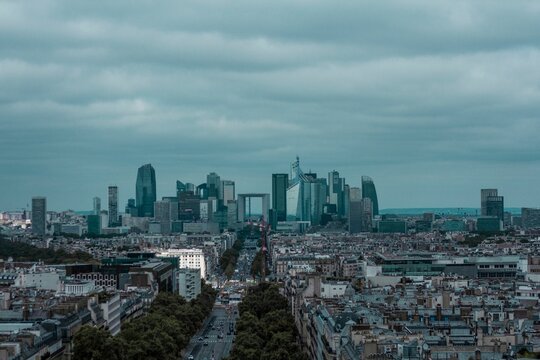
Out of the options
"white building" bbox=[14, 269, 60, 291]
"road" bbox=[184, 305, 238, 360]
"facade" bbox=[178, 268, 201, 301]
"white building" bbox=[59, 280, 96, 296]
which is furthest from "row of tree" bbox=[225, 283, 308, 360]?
"white building" bbox=[14, 269, 60, 291]

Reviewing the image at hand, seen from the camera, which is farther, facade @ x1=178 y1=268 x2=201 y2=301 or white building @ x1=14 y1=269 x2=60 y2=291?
facade @ x1=178 y1=268 x2=201 y2=301

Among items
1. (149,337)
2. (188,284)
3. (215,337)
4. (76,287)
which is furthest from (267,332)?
(188,284)

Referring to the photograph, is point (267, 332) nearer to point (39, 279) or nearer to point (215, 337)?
point (215, 337)

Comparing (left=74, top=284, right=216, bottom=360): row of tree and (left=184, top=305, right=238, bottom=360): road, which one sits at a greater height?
(left=74, top=284, right=216, bottom=360): row of tree

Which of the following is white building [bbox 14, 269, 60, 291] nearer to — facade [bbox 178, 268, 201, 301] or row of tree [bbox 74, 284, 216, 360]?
row of tree [bbox 74, 284, 216, 360]

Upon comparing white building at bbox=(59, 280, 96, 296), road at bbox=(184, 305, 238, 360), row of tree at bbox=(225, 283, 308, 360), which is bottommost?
road at bbox=(184, 305, 238, 360)

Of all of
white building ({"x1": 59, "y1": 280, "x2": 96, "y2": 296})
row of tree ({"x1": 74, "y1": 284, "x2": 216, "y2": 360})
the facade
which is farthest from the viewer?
the facade

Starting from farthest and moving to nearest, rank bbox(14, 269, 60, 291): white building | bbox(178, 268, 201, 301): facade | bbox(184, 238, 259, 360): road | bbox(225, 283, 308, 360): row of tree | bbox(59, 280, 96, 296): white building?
bbox(178, 268, 201, 301): facade, bbox(14, 269, 60, 291): white building, bbox(59, 280, 96, 296): white building, bbox(184, 238, 259, 360): road, bbox(225, 283, 308, 360): row of tree
